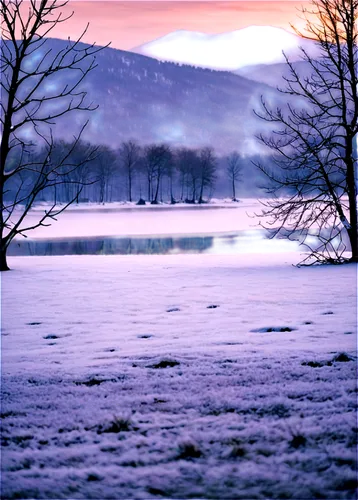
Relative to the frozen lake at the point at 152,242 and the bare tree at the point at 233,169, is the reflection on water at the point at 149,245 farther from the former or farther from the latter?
the bare tree at the point at 233,169

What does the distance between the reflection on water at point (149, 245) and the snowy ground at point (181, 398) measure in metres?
14.6

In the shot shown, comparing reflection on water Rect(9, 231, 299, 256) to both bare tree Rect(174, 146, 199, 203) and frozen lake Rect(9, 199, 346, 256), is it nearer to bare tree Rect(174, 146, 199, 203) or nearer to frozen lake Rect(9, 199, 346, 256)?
frozen lake Rect(9, 199, 346, 256)

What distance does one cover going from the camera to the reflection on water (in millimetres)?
23672

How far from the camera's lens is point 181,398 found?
4172 millimetres

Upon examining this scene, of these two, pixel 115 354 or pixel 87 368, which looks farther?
pixel 115 354

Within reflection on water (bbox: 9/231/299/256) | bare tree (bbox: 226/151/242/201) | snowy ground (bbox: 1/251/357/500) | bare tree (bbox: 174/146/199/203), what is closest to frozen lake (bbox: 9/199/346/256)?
reflection on water (bbox: 9/231/299/256)

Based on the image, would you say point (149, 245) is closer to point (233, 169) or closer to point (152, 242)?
point (152, 242)

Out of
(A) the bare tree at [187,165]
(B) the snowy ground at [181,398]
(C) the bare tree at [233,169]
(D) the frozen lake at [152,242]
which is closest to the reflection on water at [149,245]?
(D) the frozen lake at [152,242]

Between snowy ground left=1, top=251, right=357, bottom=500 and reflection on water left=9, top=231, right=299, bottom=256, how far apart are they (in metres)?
14.6

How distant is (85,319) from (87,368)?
269 cm

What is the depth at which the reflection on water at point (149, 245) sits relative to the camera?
932 inches

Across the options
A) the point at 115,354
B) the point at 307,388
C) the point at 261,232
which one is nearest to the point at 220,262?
the point at 115,354

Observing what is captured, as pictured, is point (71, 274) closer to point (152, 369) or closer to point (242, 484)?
A: point (152, 369)

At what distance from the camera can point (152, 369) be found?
5039mm
